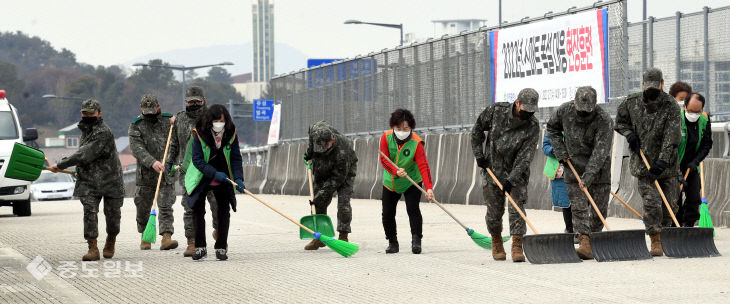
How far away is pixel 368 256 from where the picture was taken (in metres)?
11.9

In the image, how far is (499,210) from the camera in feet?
37.0

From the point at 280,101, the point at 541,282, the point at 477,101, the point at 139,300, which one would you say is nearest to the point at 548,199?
the point at 477,101

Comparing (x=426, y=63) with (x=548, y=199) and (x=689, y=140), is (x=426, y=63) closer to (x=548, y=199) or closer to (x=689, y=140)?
(x=548, y=199)

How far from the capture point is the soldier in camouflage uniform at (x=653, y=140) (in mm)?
11312

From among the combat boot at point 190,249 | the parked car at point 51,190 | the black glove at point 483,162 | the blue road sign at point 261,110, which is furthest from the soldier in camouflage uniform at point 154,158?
the blue road sign at point 261,110

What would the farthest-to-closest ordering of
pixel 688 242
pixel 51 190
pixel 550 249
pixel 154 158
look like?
pixel 51 190 → pixel 154 158 → pixel 688 242 → pixel 550 249

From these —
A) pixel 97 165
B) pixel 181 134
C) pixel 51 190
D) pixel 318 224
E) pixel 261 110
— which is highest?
pixel 261 110

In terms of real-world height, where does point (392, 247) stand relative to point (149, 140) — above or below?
below

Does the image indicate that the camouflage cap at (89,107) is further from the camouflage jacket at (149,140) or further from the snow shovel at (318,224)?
the snow shovel at (318,224)

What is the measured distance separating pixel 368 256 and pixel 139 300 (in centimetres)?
356

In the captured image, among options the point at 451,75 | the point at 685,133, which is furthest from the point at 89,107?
the point at 451,75

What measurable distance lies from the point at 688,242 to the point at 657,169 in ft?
2.24

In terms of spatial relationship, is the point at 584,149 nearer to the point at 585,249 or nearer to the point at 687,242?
the point at 585,249

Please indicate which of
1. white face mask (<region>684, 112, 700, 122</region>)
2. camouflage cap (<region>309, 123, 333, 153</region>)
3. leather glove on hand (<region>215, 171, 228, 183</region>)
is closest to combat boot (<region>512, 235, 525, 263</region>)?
Answer: white face mask (<region>684, 112, 700, 122</region>)
